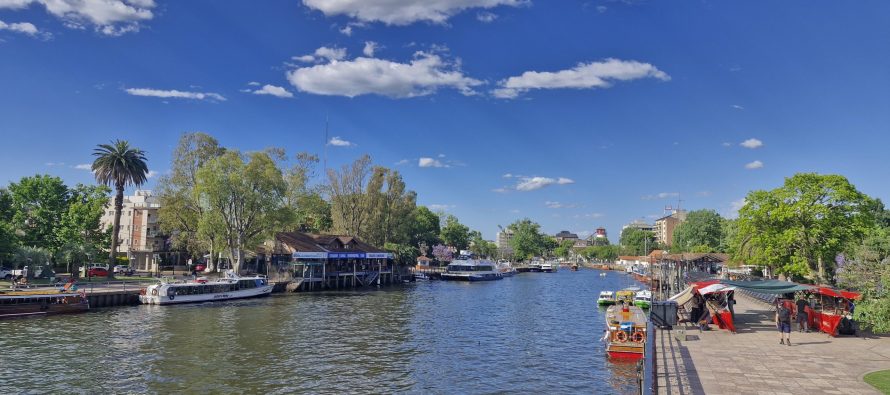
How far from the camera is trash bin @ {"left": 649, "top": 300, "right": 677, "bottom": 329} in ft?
89.7

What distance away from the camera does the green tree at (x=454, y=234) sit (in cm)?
16338

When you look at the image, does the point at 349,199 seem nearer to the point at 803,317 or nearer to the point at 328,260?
the point at 328,260

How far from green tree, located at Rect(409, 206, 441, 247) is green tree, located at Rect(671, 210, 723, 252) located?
219 ft

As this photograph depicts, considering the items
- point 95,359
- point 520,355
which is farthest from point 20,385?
point 520,355

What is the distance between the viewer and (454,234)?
165 m

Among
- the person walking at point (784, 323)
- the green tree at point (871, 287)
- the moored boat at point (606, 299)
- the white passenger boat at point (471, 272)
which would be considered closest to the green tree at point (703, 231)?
the white passenger boat at point (471, 272)

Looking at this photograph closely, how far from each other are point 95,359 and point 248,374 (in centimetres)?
896

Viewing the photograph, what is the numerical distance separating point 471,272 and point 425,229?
34.4 metres

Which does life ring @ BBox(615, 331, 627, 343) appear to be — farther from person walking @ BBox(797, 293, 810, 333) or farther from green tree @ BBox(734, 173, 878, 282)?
green tree @ BBox(734, 173, 878, 282)

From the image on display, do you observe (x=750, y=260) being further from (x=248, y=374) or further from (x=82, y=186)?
(x=82, y=186)

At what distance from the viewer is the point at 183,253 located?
9225cm

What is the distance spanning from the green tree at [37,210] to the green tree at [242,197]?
614 inches

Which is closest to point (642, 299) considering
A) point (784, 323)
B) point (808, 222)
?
point (808, 222)

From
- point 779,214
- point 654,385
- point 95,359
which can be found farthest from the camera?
point 779,214
